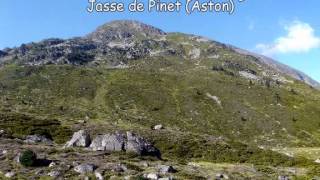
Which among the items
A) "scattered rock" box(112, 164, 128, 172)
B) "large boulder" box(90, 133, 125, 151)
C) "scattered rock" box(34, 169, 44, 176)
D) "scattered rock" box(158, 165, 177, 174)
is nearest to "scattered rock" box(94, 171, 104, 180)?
"scattered rock" box(112, 164, 128, 172)

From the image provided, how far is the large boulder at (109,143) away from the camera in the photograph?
218 ft

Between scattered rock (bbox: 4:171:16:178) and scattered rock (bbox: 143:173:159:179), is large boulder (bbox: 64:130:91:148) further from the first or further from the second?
scattered rock (bbox: 143:173:159:179)

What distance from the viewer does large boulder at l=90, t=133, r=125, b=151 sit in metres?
66.4

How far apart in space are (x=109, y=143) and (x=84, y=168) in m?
15.4

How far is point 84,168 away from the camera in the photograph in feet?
170

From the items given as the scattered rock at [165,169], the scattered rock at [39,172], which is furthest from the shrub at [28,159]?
the scattered rock at [165,169]

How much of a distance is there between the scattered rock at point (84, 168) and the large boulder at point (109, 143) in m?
13.4

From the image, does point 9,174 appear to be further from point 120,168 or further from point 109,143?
point 109,143

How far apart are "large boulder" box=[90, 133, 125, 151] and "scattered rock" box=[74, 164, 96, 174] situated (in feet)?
44.0

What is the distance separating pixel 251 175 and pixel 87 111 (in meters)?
132

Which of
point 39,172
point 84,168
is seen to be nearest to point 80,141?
point 84,168

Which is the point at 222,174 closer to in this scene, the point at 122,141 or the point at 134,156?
the point at 134,156

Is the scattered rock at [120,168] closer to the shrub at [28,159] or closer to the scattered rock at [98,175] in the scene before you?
the scattered rock at [98,175]

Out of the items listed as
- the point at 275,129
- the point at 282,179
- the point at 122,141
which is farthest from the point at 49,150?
the point at 275,129
